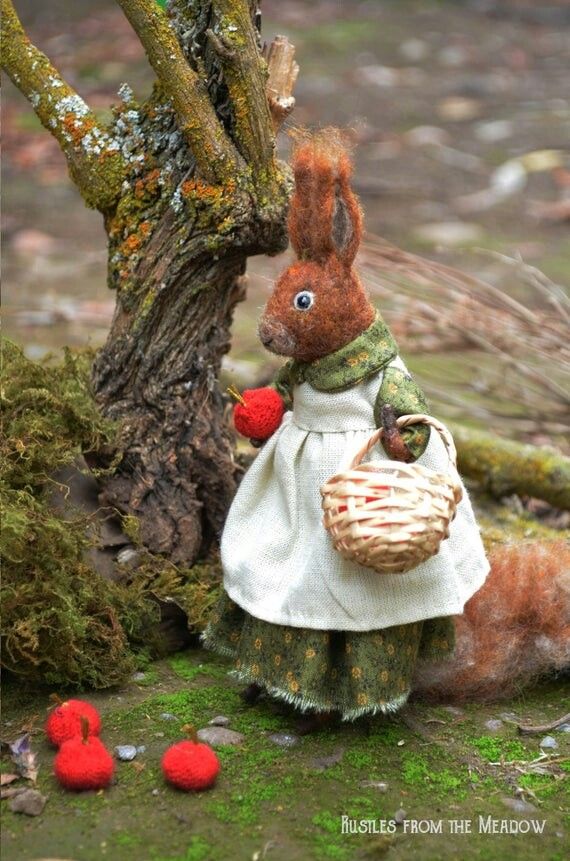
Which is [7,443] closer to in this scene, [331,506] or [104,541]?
[104,541]

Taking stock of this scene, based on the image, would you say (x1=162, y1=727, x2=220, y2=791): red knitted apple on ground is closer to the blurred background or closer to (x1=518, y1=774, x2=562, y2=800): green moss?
(x1=518, y1=774, x2=562, y2=800): green moss

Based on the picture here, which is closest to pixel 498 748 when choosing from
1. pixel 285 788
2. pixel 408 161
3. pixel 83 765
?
pixel 285 788

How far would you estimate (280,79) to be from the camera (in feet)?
8.06

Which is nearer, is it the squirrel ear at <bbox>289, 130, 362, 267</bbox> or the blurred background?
the squirrel ear at <bbox>289, 130, 362, 267</bbox>

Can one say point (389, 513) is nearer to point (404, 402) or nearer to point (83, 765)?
point (404, 402)

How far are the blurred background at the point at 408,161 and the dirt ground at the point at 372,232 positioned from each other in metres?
0.02

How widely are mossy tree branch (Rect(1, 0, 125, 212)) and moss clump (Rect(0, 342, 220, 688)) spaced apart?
449 millimetres

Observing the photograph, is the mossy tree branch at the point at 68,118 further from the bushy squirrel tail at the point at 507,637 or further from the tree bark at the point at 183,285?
the bushy squirrel tail at the point at 507,637

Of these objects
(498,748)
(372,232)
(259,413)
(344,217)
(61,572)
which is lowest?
(372,232)

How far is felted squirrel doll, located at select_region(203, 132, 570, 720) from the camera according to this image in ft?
7.13

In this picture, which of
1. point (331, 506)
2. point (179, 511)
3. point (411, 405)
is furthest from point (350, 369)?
point (179, 511)

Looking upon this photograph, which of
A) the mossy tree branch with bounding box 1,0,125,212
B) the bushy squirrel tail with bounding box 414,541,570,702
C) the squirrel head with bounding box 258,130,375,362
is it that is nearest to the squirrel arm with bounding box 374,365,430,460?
the squirrel head with bounding box 258,130,375,362

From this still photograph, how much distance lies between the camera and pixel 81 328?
505 cm

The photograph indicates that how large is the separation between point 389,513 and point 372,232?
4.31 meters
